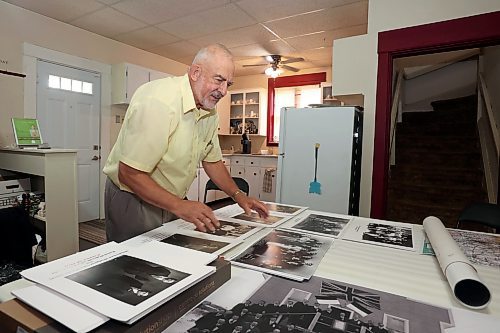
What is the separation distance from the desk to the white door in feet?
3.22

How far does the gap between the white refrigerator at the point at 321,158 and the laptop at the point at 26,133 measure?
2400mm

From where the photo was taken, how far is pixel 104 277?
54 centimetres

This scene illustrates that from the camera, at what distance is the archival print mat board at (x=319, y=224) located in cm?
105

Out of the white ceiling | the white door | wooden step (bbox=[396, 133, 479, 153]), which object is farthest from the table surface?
wooden step (bbox=[396, 133, 479, 153])

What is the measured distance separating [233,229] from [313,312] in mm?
520

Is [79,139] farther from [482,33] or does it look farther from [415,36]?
[482,33]

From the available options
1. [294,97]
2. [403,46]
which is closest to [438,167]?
[403,46]

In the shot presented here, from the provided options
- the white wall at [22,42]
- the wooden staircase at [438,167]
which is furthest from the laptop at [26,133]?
the wooden staircase at [438,167]

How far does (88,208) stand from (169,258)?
3.96 meters

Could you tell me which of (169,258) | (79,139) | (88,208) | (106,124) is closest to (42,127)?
(79,139)

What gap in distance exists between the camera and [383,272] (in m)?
0.73

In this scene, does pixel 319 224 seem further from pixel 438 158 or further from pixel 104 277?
pixel 438 158

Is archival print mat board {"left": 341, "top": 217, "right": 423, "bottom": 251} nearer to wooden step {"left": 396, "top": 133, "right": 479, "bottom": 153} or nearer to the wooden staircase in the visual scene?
the wooden staircase

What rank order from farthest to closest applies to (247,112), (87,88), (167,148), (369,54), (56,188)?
(247,112) → (87,88) → (369,54) → (56,188) → (167,148)
